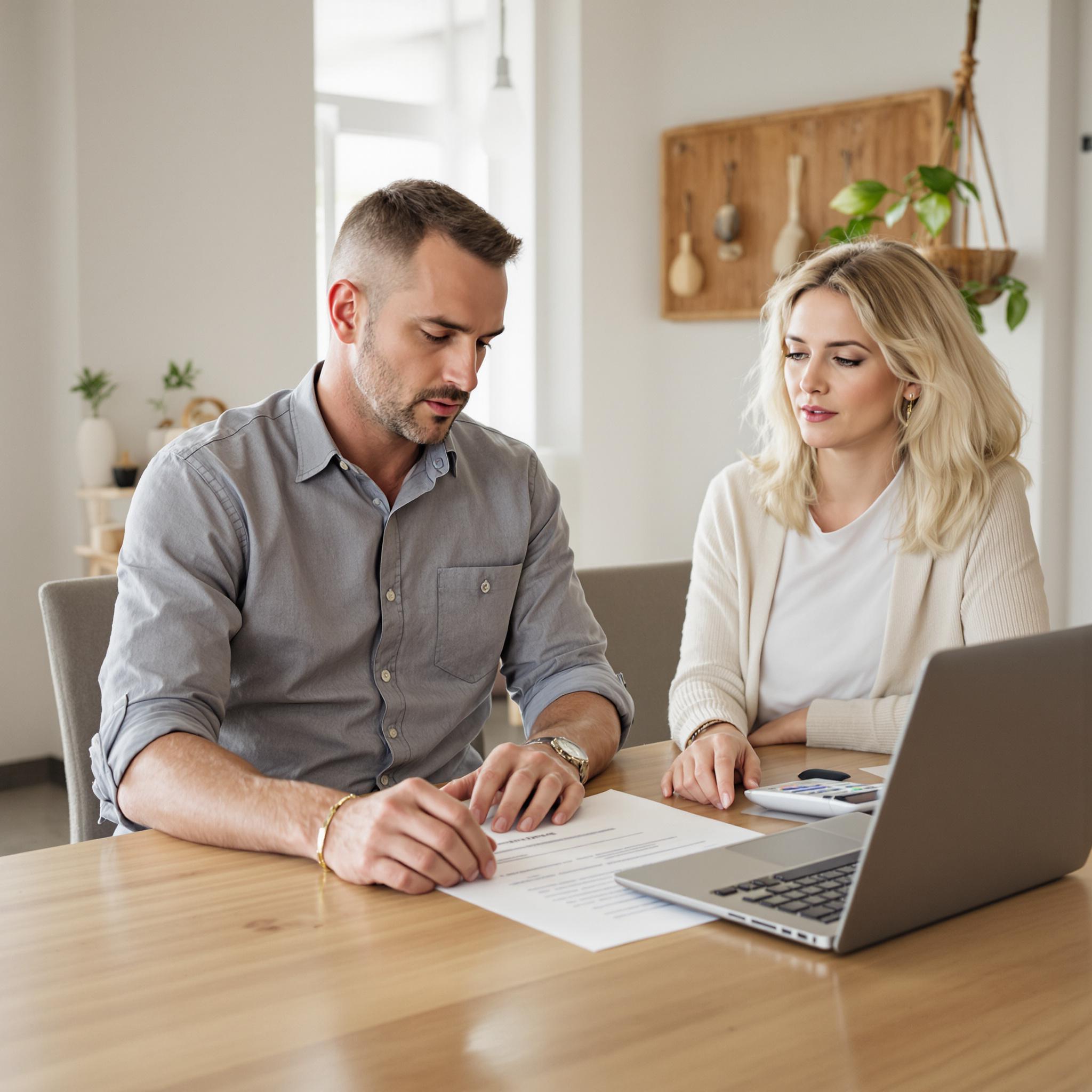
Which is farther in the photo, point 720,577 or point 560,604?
point 720,577

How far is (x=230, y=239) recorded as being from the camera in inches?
164

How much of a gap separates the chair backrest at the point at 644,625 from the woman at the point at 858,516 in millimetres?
90

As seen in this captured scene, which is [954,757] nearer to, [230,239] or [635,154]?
[230,239]

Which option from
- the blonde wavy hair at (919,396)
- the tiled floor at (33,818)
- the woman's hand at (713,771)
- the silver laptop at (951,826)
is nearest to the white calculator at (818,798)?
the woman's hand at (713,771)

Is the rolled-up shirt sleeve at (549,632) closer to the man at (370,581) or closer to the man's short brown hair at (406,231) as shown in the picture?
the man at (370,581)

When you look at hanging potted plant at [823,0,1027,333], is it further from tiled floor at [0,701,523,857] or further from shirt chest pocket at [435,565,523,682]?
shirt chest pocket at [435,565,523,682]

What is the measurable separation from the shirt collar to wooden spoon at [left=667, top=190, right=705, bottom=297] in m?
3.46

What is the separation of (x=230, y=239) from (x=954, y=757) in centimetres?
368

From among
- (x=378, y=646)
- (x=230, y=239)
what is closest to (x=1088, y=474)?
(x=230, y=239)

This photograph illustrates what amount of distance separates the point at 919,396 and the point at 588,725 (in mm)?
850

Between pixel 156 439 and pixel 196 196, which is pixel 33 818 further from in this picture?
pixel 196 196

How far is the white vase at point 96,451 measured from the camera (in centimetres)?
380

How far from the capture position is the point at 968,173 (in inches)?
161

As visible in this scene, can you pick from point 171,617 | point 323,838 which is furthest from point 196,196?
point 323,838
